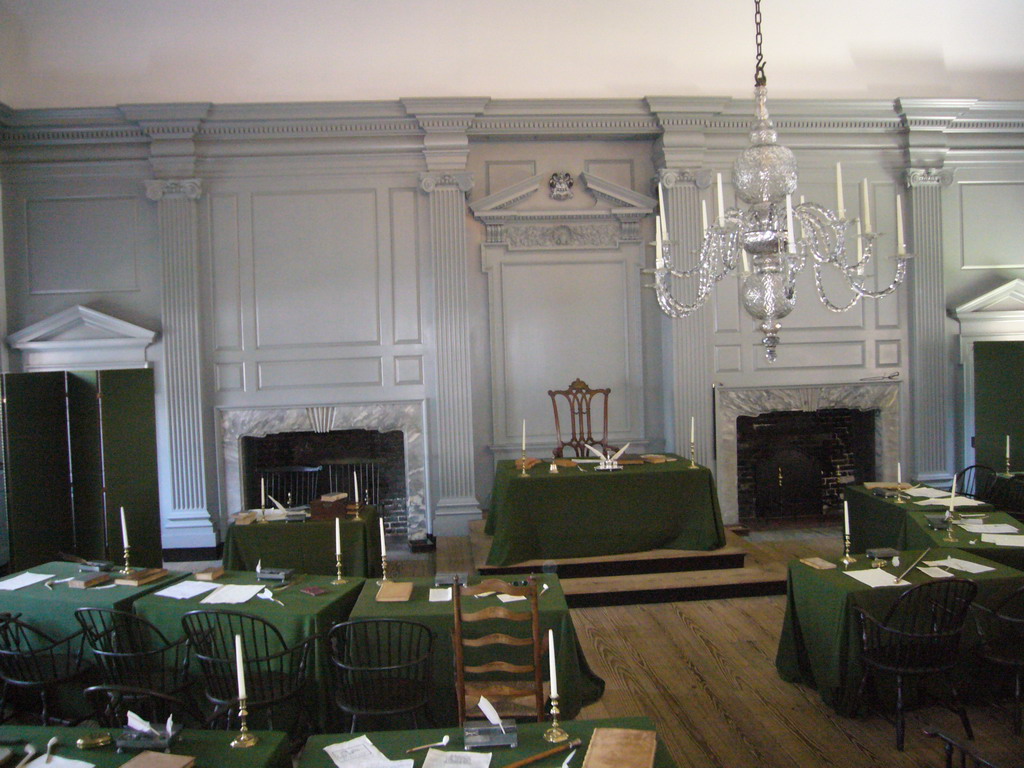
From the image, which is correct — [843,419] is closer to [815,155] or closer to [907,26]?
[815,155]

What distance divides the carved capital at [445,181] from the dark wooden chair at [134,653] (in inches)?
200

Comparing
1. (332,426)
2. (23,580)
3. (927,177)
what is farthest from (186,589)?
(927,177)

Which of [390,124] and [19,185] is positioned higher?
[390,124]

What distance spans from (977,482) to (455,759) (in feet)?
23.7

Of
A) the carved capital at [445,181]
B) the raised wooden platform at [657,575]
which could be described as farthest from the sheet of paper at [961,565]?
the carved capital at [445,181]

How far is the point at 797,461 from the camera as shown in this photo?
28.3 ft

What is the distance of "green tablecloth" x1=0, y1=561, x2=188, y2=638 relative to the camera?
4238mm

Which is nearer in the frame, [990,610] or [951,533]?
[990,610]

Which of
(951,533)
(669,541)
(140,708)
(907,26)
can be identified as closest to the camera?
(140,708)

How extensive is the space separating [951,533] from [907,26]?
5.94 m

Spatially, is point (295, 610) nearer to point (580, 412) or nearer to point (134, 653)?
point (134, 653)

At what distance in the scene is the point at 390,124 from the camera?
305 inches

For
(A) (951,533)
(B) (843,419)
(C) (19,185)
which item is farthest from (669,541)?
(C) (19,185)

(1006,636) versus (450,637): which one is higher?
(450,637)
